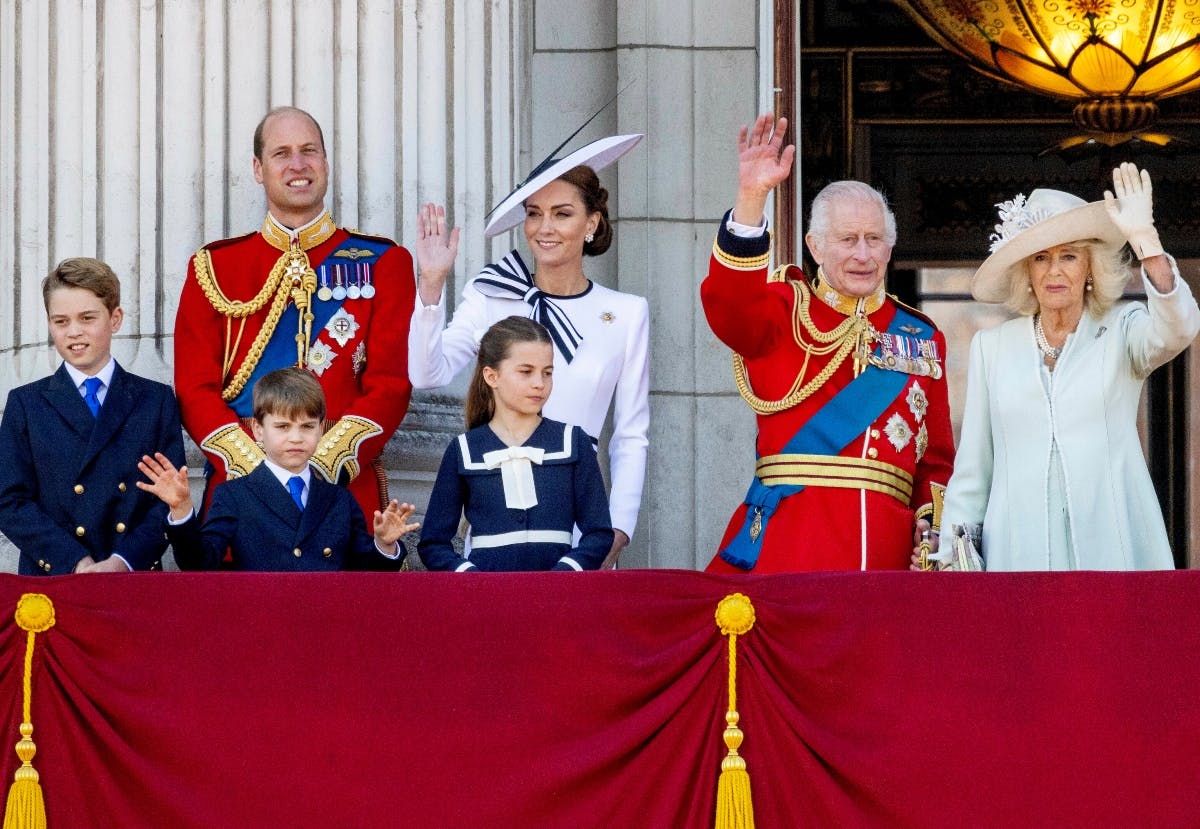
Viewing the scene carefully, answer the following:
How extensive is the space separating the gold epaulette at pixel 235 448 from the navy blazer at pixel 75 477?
108 millimetres

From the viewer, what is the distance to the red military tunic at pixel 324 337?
5.84 metres

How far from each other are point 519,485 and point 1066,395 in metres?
1.21

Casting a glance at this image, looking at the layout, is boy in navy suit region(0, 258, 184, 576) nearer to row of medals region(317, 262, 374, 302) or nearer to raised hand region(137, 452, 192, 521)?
raised hand region(137, 452, 192, 521)

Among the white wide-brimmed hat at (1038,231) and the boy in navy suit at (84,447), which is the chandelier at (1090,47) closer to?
the white wide-brimmed hat at (1038,231)

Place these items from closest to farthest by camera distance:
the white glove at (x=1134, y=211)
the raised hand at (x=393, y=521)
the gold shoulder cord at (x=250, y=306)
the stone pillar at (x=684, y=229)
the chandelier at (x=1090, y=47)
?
the white glove at (x=1134, y=211) → the raised hand at (x=393, y=521) → the gold shoulder cord at (x=250, y=306) → the chandelier at (x=1090, y=47) → the stone pillar at (x=684, y=229)

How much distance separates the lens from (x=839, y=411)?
18.6 feet

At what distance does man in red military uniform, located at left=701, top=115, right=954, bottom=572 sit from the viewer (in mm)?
5590

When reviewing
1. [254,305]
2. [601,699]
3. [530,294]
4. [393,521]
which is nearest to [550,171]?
[530,294]

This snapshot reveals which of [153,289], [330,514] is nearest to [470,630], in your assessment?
[330,514]

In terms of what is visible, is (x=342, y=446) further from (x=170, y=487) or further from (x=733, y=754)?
(x=733, y=754)

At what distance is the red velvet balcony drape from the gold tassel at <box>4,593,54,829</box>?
2cm

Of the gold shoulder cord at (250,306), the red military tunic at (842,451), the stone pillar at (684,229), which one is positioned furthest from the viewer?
the stone pillar at (684,229)

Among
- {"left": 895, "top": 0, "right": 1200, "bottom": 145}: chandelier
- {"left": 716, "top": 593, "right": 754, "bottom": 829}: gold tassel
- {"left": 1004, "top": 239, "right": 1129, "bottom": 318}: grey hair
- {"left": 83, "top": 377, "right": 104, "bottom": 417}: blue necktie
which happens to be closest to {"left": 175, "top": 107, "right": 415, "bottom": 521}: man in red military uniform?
{"left": 83, "top": 377, "right": 104, "bottom": 417}: blue necktie

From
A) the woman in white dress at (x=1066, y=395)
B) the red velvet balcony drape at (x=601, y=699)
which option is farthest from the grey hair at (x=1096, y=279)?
the red velvet balcony drape at (x=601, y=699)
